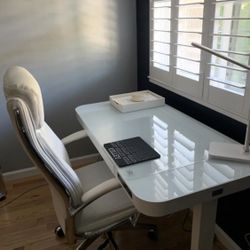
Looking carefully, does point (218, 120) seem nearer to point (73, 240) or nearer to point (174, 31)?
point (174, 31)

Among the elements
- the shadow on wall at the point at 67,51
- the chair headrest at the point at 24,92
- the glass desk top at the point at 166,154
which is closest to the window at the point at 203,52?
the glass desk top at the point at 166,154

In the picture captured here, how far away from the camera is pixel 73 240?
3.95 feet

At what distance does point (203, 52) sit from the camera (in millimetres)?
1553

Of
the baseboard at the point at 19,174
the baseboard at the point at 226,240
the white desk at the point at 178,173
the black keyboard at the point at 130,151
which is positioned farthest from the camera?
the baseboard at the point at 19,174

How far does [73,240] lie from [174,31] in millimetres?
1388

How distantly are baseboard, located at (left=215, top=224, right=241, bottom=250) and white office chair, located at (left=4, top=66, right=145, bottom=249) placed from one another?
699 mm

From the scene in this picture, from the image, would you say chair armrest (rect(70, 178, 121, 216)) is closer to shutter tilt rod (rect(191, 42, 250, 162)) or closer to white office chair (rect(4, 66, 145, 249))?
white office chair (rect(4, 66, 145, 249))

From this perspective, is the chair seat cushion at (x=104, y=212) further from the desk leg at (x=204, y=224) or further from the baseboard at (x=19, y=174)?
the baseboard at (x=19, y=174)

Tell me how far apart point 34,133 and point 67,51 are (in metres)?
1.31

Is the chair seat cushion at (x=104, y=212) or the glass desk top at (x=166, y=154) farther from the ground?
the glass desk top at (x=166, y=154)

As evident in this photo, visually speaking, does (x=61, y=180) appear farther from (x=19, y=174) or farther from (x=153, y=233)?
(x=19, y=174)

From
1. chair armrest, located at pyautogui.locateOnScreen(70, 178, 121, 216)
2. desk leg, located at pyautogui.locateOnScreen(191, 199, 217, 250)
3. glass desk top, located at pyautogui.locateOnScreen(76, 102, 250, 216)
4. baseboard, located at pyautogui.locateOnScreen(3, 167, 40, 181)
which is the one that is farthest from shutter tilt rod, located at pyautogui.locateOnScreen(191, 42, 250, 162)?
baseboard, located at pyautogui.locateOnScreen(3, 167, 40, 181)

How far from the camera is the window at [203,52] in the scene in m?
1.31

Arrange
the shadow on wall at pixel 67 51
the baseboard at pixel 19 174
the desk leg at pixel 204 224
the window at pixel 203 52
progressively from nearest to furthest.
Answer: the desk leg at pixel 204 224
the window at pixel 203 52
the shadow on wall at pixel 67 51
the baseboard at pixel 19 174
